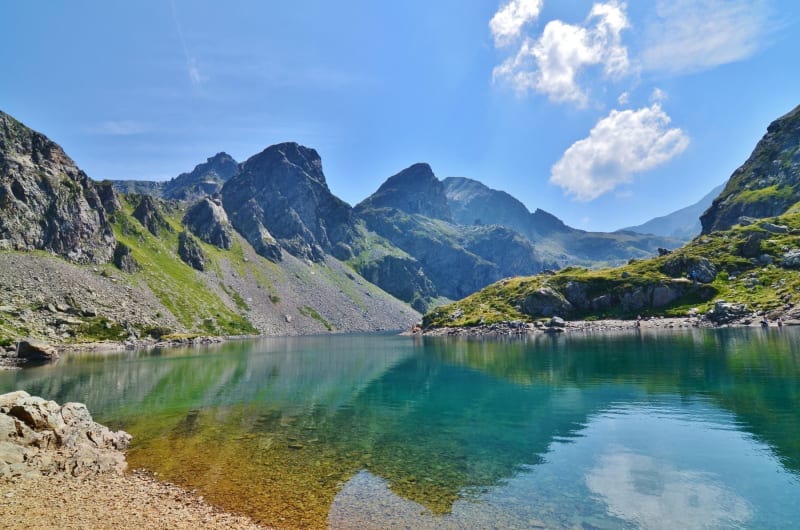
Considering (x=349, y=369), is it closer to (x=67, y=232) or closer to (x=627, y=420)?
(x=627, y=420)

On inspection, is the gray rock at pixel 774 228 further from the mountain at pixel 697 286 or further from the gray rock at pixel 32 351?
the gray rock at pixel 32 351

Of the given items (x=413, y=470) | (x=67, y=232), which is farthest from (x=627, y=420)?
(x=67, y=232)

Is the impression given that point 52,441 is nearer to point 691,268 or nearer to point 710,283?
point 710,283

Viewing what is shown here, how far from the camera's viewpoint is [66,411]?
33438 mm

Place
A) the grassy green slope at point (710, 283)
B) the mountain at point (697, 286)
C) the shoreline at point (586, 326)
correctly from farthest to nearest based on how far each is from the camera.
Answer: the grassy green slope at point (710, 283)
the mountain at point (697, 286)
the shoreline at point (586, 326)

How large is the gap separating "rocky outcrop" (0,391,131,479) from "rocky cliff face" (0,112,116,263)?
17641 cm

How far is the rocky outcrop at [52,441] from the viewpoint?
82.7ft

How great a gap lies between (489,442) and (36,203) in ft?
725

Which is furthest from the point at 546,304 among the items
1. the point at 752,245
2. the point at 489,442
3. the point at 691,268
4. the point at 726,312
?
the point at 489,442

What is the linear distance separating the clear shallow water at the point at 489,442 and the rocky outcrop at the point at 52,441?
2363 mm

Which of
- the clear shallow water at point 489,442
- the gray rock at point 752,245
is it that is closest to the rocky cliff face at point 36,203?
the clear shallow water at point 489,442

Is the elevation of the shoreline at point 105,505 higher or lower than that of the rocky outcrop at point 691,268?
lower

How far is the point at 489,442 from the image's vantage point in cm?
3186

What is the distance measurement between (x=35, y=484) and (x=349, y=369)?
203 feet
